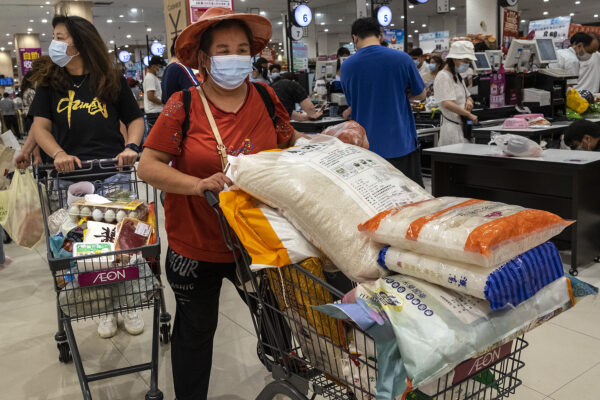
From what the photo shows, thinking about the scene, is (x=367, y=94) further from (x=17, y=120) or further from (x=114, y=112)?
(x=17, y=120)

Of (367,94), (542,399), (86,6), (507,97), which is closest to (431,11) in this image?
(86,6)

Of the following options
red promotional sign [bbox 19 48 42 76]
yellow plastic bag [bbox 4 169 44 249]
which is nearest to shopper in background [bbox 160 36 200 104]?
yellow plastic bag [bbox 4 169 44 249]

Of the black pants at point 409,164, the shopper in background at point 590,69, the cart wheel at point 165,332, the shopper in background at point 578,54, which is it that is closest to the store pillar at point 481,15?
the shopper in background at point 578,54

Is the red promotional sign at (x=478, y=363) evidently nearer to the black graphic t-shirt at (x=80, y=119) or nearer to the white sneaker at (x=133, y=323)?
the black graphic t-shirt at (x=80, y=119)

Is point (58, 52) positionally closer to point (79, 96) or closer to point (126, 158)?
point (79, 96)

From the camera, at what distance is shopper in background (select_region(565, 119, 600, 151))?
449cm

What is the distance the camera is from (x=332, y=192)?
1.43 m

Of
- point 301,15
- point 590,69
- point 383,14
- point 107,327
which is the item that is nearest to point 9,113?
point 301,15

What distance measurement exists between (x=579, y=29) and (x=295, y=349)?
16.2 m

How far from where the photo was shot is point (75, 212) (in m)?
2.15

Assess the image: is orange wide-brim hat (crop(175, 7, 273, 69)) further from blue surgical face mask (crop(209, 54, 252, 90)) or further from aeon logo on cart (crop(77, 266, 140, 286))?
aeon logo on cart (crop(77, 266, 140, 286))

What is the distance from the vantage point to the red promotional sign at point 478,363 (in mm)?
1236

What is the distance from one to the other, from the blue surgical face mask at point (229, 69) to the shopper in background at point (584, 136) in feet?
11.7

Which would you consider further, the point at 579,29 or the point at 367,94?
the point at 579,29
